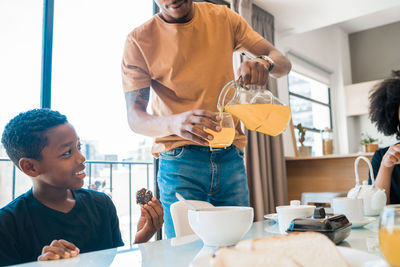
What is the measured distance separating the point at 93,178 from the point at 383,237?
137 inches

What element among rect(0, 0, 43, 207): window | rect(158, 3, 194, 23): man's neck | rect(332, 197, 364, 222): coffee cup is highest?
rect(0, 0, 43, 207): window

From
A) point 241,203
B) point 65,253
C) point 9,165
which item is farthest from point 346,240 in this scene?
point 9,165

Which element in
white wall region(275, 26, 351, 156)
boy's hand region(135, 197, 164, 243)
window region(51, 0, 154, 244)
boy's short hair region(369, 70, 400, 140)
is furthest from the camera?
white wall region(275, 26, 351, 156)

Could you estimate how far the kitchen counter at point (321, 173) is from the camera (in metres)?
3.42

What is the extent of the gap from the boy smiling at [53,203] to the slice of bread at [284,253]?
0.72 metres

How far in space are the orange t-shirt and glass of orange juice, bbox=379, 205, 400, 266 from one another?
0.79 metres

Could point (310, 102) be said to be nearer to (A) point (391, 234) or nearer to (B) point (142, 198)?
(B) point (142, 198)

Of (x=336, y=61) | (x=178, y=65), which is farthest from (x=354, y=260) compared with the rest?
(x=336, y=61)

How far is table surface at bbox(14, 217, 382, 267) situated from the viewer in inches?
24.6

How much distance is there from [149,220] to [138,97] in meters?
0.44

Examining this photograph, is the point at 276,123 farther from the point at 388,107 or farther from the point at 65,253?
the point at 388,107

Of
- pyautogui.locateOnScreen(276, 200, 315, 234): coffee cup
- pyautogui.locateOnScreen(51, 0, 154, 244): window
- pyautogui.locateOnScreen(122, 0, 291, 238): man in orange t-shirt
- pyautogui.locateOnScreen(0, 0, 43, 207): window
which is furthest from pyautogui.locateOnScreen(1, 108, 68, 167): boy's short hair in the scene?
pyautogui.locateOnScreen(51, 0, 154, 244): window

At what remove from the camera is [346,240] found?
0.78 m

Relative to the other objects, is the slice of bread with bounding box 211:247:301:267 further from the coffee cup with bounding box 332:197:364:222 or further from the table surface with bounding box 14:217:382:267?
the coffee cup with bounding box 332:197:364:222
